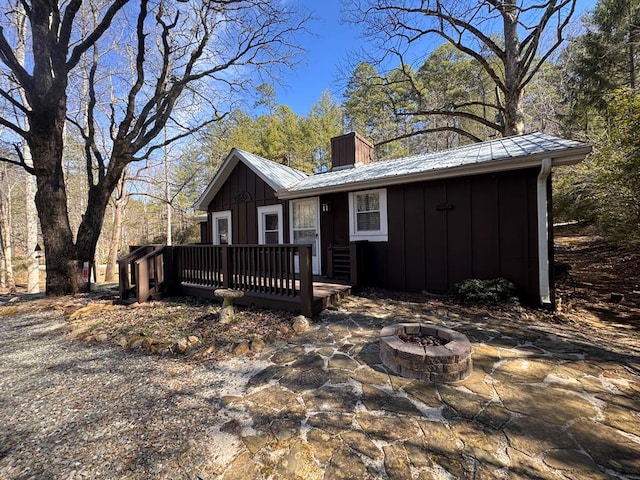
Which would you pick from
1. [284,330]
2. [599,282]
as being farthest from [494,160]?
[599,282]

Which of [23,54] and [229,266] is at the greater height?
[23,54]

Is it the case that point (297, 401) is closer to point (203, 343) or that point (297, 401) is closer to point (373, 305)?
point (203, 343)

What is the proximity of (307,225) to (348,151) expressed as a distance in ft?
10.0

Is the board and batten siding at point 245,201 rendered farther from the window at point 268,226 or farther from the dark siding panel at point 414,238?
the dark siding panel at point 414,238

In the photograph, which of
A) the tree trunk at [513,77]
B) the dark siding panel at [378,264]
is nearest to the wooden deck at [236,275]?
the dark siding panel at [378,264]

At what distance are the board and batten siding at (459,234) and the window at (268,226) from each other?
9.96 ft

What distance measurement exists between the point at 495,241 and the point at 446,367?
342 cm

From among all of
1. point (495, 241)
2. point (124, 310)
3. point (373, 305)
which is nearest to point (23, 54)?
point (124, 310)

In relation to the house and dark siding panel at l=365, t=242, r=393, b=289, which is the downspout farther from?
dark siding panel at l=365, t=242, r=393, b=289

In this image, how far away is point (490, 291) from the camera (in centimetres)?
479

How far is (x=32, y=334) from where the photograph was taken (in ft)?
14.3

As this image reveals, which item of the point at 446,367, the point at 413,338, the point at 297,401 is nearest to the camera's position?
the point at 297,401

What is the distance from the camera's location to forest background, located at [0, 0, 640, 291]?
7.52m

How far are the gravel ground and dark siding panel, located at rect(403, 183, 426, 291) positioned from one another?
3984 mm
